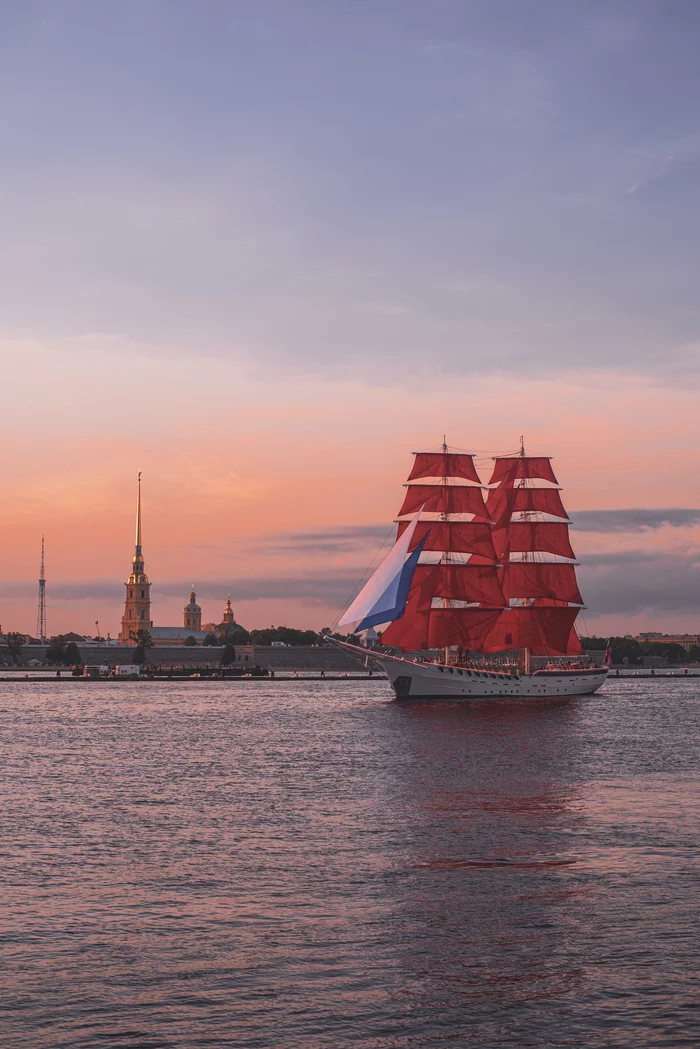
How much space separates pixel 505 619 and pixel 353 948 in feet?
347

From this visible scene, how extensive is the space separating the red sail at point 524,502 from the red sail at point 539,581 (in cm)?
557

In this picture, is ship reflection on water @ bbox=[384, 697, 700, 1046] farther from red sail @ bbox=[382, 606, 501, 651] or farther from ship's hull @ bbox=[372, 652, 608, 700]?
ship's hull @ bbox=[372, 652, 608, 700]

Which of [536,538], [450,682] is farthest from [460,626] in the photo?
[536,538]

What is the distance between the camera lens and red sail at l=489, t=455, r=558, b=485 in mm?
128363

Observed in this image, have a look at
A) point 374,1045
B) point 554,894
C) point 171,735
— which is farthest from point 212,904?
point 171,735

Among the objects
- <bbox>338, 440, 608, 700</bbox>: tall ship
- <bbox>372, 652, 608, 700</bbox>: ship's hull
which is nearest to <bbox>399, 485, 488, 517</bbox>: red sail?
<bbox>338, 440, 608, 700</bbox>: tall ship

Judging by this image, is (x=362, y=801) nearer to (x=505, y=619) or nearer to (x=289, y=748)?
(x=289, y=748)

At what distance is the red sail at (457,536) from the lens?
380 feet

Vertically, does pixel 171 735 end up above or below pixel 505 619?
below

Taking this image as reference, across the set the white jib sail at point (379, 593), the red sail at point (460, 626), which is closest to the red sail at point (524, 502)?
the red sail at point (460, 626)

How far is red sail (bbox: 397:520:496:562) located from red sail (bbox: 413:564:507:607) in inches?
70.9

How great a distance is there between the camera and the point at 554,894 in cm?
2253

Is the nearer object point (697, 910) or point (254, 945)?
point (254, 945)

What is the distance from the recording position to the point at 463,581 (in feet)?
378
